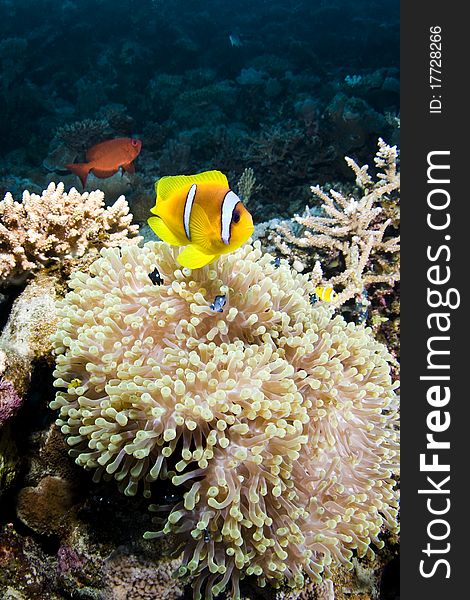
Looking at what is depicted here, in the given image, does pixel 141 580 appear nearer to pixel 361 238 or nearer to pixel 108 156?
pixel 361 238

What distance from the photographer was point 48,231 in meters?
2.82

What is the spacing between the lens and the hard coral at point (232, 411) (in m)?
1.75

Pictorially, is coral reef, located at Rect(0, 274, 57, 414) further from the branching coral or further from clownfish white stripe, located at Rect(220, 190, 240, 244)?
the branching coral

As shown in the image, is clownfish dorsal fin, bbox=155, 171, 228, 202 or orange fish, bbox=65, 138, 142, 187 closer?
clownfish dorsal fin, bbox=155, 171, 228, 202

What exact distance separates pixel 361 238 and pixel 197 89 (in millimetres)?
11964

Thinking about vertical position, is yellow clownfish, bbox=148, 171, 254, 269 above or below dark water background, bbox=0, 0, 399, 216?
below

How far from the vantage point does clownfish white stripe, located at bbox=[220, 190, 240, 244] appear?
5.30ft

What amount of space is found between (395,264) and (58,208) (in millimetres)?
2709

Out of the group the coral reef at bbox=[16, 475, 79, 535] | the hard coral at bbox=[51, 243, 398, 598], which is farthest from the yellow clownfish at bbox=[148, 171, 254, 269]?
the coral reef at bbox=[16, 475, 79, 535]

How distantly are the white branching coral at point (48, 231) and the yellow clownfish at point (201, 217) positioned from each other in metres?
1.24

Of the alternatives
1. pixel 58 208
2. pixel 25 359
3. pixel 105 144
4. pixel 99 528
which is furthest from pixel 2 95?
pixel 99 528

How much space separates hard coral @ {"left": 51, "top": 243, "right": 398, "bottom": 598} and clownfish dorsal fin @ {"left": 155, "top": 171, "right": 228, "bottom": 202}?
0.43 meters

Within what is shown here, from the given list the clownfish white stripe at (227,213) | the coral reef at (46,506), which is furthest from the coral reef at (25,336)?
the clownfish white stripe at (227,213)

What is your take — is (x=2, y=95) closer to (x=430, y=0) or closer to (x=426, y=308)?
(x=430, y=0)
